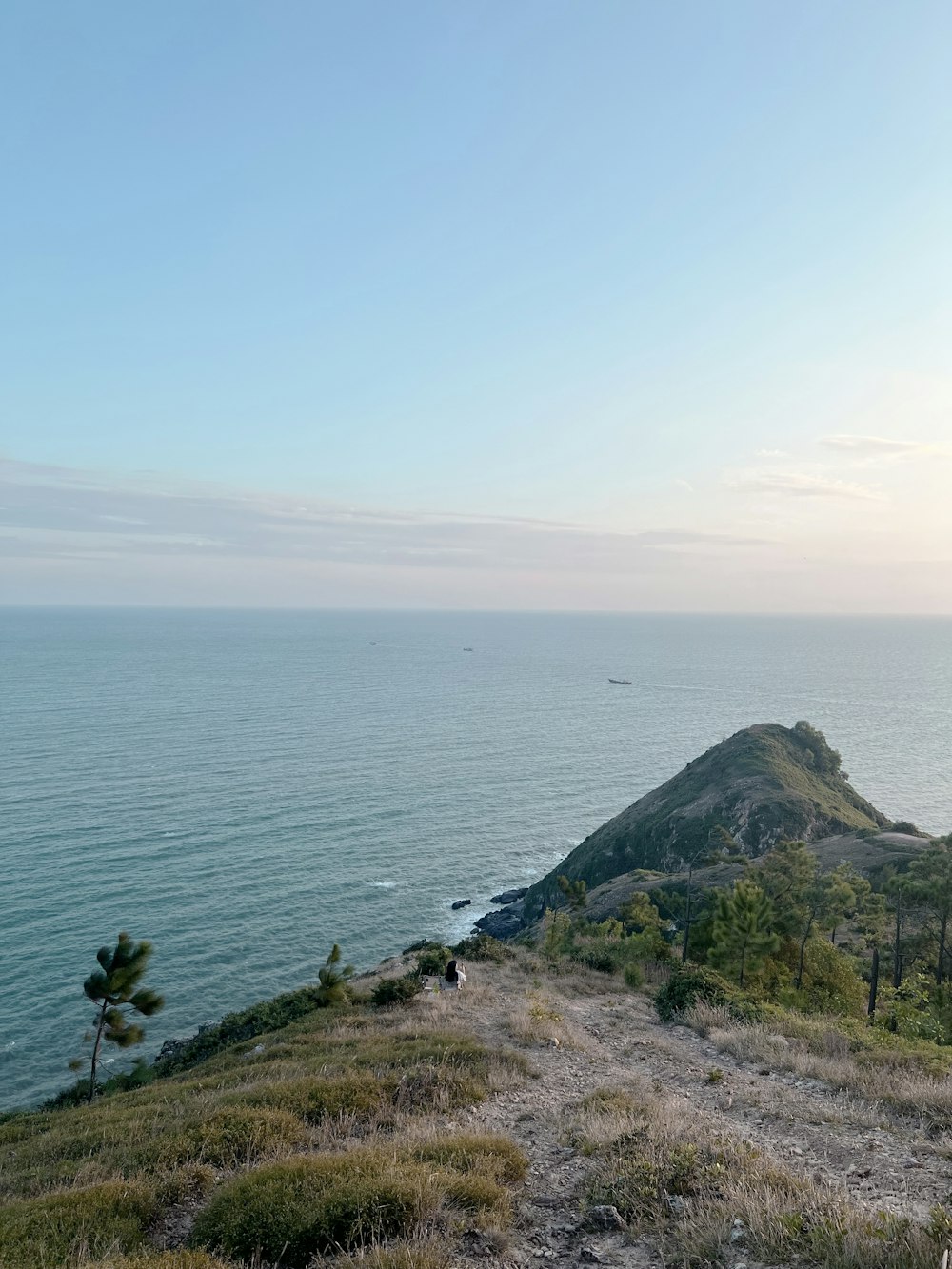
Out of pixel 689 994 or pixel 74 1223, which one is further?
pixel 689 994

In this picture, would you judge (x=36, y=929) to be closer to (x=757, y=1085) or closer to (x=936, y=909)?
(x=757, y=1085)

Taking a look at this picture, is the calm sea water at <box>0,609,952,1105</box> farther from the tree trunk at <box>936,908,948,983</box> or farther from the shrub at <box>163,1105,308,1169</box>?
the tree trunk at <box>936,908,948,983</box>

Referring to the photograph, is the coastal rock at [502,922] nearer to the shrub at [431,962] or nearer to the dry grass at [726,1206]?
the shrub at [431,962]

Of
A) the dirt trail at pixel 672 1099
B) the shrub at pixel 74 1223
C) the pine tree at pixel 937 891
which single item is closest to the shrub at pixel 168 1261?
the shrub at pixel 74 1223

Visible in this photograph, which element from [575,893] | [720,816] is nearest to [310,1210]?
[575,893]

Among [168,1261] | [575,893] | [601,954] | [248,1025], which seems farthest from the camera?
[575,893]

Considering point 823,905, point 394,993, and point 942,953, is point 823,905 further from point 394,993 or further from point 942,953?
point 394,993
